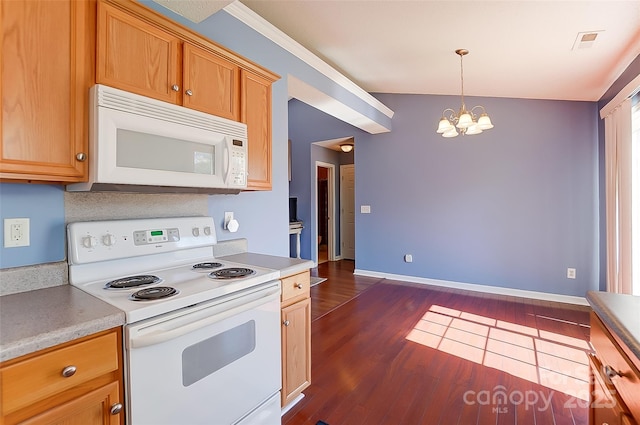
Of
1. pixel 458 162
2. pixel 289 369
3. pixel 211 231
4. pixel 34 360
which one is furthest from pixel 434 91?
pixel 34 360

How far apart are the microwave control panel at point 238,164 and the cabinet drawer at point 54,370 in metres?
0.93

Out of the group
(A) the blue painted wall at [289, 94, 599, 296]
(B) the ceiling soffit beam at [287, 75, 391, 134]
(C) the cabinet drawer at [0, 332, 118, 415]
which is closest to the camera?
(C) the cabinet drawer at [0, 332, 118, 415]

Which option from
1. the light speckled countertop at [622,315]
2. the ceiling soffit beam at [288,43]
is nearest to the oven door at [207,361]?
the light speckled countertop at [622,315]

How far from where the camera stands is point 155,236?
156 cm

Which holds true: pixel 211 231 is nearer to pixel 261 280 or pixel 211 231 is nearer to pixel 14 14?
pixel 261 280

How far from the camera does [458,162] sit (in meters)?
4.29

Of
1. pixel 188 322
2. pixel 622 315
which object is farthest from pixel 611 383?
pixel 188 322

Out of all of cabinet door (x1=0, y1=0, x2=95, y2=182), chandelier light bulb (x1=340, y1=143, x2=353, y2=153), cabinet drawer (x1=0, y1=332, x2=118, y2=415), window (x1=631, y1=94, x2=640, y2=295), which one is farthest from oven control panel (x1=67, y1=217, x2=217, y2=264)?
chandelier light bulb (x1=340, y1=143, x2=353, y2=153)

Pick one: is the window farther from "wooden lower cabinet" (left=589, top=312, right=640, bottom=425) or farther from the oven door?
the oven door

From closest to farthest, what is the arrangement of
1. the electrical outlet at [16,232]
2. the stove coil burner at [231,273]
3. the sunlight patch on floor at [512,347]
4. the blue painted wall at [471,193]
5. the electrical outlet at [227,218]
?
the electrical outlet at [16,232]
the stove coil burner at [231,273]
the electrical outlet at [227,218]
the sunlight patch on floor at [512,347]
the blue painted wall at [471,193]

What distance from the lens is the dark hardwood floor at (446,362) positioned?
5.84 ft

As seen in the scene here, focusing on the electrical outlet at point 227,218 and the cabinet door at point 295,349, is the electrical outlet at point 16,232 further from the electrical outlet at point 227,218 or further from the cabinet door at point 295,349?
the cabinet door at point 295,349

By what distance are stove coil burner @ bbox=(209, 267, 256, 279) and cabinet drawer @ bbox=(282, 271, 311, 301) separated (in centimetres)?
23

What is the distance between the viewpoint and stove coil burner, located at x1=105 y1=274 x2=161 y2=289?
1249 millimetres
